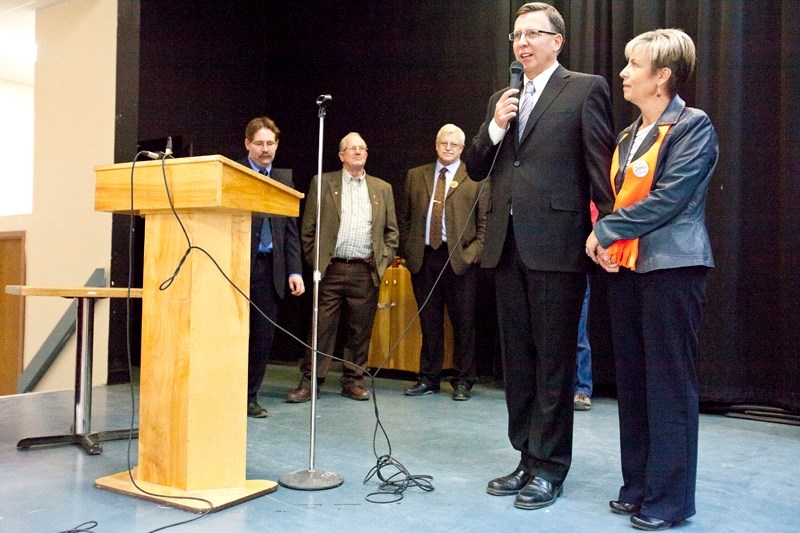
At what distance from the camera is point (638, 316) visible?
211cm

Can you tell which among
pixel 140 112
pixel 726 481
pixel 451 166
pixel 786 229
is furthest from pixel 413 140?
pixel 726 481

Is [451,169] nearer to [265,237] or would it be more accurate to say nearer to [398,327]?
[398,327]

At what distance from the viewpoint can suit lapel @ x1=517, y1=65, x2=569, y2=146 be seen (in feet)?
7.46

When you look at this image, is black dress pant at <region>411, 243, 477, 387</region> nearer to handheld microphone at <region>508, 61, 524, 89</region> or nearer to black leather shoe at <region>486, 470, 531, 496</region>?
black leather shoe at <region>486, 470, 531, 496</region>

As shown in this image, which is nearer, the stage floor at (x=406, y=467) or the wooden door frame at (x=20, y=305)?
the stage floor at (x=406, y=467)

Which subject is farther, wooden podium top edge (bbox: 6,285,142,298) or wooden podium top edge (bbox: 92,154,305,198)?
wooden podium top edge (bbox: 6,285,142,298)

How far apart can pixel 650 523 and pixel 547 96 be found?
130 centimetres

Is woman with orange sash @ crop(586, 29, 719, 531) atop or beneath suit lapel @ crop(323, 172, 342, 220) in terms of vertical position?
beneath

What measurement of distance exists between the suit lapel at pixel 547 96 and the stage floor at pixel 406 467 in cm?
116

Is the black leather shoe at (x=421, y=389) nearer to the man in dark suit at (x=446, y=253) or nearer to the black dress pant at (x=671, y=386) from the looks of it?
the man in dark suit at (x=446, y=253)

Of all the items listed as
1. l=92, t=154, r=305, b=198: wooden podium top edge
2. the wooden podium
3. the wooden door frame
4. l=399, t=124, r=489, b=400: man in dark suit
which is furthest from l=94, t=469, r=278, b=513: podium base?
the wooden door frame

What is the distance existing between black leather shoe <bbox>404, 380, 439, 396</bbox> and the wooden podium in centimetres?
215

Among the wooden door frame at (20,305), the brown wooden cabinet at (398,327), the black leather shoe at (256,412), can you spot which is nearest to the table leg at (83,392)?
Answer: the black leather shoe at (256,412)

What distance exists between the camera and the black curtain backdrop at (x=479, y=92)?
3.86 m
